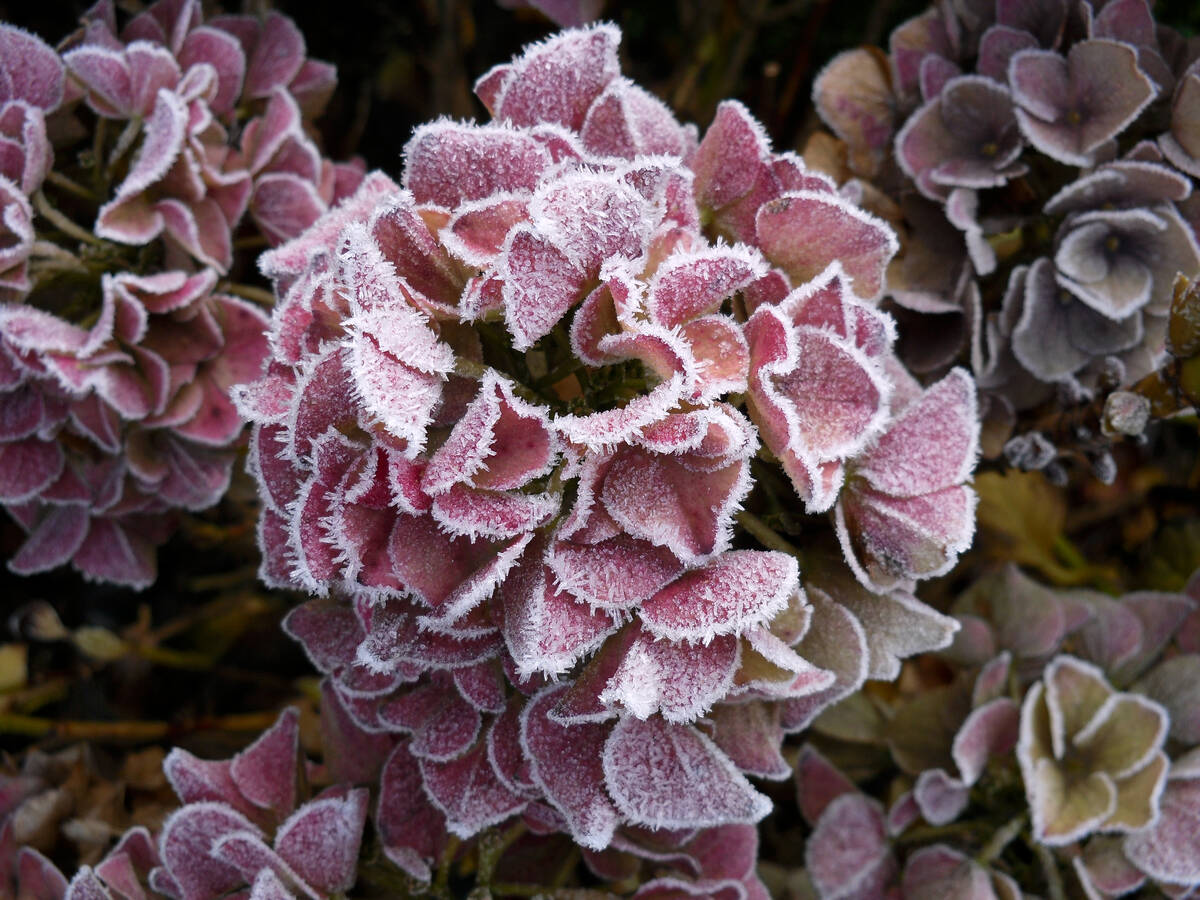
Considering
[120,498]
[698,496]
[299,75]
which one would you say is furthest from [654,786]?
[299,75]

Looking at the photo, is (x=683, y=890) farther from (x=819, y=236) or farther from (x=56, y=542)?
(x=56, y=542)

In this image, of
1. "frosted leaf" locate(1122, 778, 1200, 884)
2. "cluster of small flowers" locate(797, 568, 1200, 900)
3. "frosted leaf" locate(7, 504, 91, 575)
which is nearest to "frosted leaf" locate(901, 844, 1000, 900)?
"cluster of small flowers" locate(797, 568, 1200, 900)

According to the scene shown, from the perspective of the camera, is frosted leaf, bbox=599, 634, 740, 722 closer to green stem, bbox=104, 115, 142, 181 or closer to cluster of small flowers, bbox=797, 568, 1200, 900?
cluster of small flowers, bbox=797, 568, 1200, 900

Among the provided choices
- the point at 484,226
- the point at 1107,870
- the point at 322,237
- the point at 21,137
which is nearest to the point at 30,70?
the point at 21,137

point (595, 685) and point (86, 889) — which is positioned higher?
point (595, 685)

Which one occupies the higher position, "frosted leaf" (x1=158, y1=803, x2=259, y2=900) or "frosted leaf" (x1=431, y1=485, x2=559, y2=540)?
"frosted leaf" (x1=431, y1=485, x2=559, y2=540)

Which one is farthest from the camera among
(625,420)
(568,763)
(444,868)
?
(444,868)
